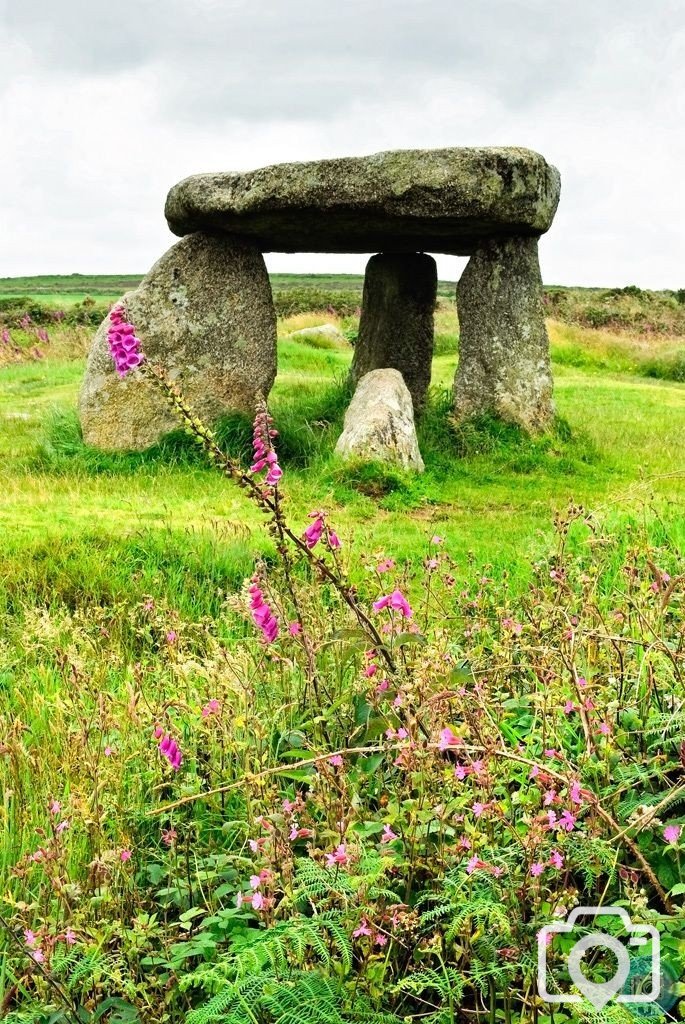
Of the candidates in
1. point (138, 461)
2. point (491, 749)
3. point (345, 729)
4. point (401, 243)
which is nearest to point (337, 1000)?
point (491, 749)

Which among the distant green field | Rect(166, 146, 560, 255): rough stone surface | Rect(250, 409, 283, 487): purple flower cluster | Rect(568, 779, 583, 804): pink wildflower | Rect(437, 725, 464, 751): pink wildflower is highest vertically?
the distant green field

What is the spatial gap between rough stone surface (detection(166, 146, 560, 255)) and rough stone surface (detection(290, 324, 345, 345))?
11630 millimetres

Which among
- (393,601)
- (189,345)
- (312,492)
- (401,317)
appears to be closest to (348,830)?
(393,601)

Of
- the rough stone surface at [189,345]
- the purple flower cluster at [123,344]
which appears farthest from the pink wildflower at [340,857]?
the rough stone surface at [189,345]

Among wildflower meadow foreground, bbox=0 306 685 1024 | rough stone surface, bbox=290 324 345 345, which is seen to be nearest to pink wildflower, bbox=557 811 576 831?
wildflower meadow foreground, bbox=0 306 685 1024

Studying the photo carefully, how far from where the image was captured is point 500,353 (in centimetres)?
1102

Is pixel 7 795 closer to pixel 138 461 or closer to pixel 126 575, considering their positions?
pixel 126 575

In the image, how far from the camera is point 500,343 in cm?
1103

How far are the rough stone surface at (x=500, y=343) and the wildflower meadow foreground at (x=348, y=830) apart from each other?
6780 millimetres

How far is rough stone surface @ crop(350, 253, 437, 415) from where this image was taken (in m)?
12.4

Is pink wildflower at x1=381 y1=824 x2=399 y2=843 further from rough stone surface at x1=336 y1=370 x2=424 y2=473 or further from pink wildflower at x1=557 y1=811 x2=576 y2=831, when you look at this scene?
rough stone surface at x1=336 y1=370 x2=424 y2=473

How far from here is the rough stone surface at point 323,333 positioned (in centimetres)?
2253

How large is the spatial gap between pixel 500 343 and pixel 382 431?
7.39ft

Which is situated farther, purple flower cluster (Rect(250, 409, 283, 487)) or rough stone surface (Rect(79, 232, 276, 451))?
rough stone surface (Rect(79, 232, 276, 451))
